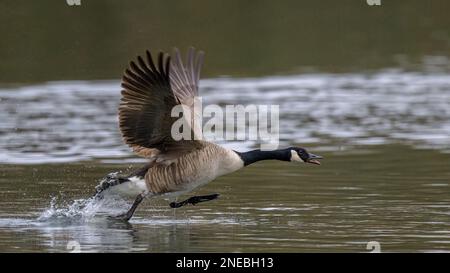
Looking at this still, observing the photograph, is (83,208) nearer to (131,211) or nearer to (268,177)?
(131,211)

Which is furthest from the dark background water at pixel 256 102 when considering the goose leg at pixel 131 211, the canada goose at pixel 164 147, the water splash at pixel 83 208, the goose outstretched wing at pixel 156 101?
the goose outstretched wing at pixel 156 101

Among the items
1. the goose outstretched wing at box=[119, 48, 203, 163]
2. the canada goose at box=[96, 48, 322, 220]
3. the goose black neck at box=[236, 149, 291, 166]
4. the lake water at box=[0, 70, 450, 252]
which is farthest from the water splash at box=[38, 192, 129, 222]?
the goose black neck at box=[236, 149, 291, 166]

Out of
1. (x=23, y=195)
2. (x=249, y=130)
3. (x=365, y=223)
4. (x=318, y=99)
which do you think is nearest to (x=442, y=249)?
(x=365, y=223)

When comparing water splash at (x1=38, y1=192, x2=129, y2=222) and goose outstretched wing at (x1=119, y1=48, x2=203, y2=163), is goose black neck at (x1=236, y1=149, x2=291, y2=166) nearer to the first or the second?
goose outstretched wing at (x1=119, y1=48, x2=203, y2=163)

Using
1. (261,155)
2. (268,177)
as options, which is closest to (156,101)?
(261,155)

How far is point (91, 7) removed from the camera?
27.1 meters

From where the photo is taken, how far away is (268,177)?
1373 cm

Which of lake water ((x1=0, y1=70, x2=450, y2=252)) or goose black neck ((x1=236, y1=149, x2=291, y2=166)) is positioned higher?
goose black neck ((x1=236, y1=149, x2=291, y2=166))

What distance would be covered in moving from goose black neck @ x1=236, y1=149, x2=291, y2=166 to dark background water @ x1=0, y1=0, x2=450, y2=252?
50 centimetres

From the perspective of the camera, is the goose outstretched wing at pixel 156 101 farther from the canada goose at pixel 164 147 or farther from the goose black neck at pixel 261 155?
the goose black neck at pixel 261 155

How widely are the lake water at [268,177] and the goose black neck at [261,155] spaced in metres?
0.50

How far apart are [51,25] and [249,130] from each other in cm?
916

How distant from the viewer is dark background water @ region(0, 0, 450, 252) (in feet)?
34.4

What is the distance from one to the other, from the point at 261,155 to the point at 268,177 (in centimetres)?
210
